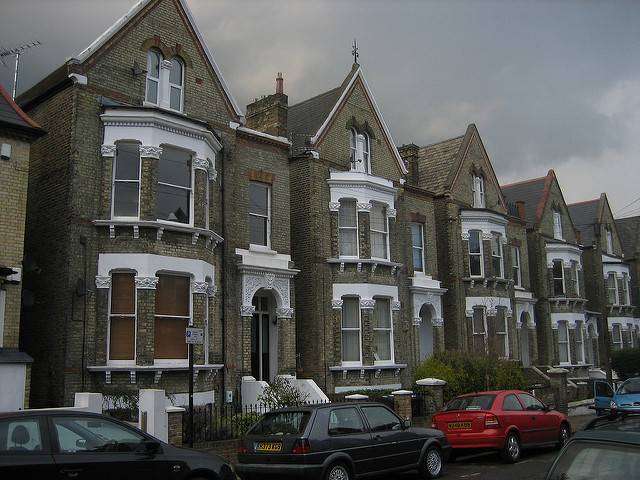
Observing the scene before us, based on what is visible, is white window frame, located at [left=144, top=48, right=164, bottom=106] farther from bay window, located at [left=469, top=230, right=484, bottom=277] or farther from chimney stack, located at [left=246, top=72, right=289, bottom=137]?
bay window, located at [left=469, top=230, right=484, bottom=277]

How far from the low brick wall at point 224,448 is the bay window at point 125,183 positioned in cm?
629

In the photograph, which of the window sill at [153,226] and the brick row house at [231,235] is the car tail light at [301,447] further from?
the window sill at [153,226]

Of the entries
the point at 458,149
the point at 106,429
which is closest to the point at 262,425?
the point at 106,429

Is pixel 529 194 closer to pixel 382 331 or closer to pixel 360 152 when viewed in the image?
pixel 360 152

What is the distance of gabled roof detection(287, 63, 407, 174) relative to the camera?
24.3 meters

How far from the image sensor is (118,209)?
58.5ft

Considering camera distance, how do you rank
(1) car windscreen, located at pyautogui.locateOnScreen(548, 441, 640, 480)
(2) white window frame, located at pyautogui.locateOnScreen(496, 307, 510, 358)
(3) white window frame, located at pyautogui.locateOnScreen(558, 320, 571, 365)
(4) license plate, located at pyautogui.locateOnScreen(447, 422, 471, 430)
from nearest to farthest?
(1) car windscreen, located at pyautogui.locateOnScreen(548, 441, 640, 480) < (4) license plate, located at pyautogui.locateOnScreen(447, 422, 471, 430) < (2) white window frame, located at pyautogui.locateOnScreen(496, 307, 510, 358) < (3) white window frame, located at pyautogui.locateOnScreen(558, 320, 571, 365)

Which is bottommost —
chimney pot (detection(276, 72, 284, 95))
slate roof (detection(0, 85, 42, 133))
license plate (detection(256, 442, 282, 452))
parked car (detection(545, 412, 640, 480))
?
license plate (detection(256, 442, 282, 452))

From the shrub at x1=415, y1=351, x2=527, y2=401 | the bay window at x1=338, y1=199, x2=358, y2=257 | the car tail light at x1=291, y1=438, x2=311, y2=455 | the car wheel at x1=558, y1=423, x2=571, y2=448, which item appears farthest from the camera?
the bay window at x1=338, y1=199, x2=358, y2=257

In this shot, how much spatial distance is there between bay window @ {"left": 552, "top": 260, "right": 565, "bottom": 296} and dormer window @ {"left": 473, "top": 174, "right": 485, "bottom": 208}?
25.6ft

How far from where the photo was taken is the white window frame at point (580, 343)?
37.4m

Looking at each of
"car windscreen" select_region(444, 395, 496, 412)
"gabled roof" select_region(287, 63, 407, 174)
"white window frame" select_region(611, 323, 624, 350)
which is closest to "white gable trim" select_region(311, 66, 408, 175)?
"gabled roof" select_region(287, 63, 407, 174)

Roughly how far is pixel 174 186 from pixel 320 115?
26.8ft

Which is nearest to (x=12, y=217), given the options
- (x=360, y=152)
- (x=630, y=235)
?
(x=360, y=152)
